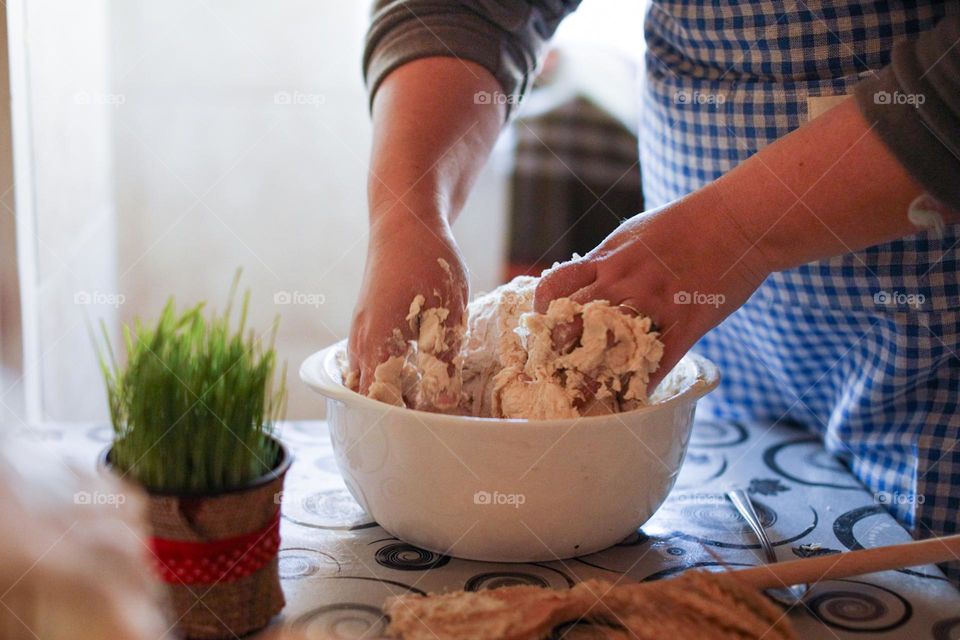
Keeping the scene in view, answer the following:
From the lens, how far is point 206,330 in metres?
0.60

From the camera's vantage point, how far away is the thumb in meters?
0.70

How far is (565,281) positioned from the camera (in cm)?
70

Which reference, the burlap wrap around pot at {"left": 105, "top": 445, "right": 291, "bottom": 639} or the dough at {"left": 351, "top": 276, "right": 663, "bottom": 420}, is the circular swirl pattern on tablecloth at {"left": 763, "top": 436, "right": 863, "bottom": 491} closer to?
the dough at {"left": 351, "top": 276, "right": 663, "bottom": 420}

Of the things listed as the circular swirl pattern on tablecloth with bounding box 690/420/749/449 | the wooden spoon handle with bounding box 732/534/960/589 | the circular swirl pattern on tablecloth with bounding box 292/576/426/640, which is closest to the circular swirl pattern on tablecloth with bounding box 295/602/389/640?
the circular swirl pattern on tablecloth with bounding box 292/576/426/640

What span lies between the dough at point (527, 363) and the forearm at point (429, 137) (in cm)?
12

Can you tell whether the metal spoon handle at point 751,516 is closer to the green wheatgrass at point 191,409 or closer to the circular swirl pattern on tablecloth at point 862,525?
the circular swirl pattern on tablecloth at point 862,525

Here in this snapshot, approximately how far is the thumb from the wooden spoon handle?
24 centimetres

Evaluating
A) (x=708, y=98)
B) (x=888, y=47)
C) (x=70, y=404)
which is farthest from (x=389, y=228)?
(x=70, y=404)

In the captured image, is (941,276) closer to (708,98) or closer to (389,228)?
(708,98)

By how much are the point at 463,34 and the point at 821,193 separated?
421mm

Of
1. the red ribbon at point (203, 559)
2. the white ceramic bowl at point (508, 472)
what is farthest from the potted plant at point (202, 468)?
the white ceramic bowl at point (508, 472)

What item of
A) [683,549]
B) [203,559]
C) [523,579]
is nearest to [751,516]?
[683,549]

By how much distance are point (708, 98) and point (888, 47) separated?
0.55 ft

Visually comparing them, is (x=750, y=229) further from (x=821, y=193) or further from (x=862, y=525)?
(x=862, y=525)
